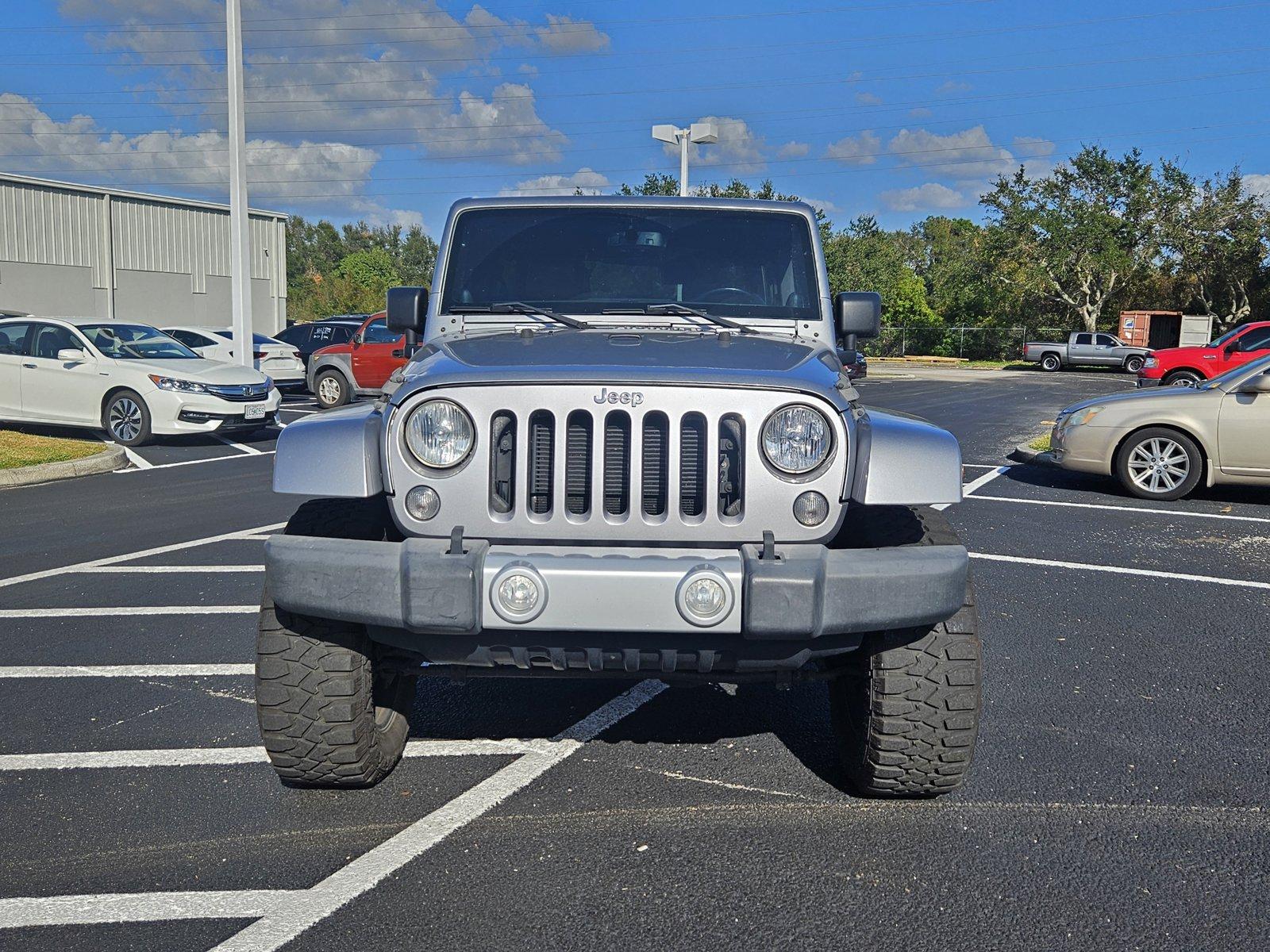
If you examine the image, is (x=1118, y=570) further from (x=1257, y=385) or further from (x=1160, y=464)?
(x=1257, y=385)

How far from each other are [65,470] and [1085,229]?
1981 inches

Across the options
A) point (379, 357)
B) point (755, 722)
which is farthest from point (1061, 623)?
point (379, 357)

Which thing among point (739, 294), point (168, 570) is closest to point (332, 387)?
point (168, 570)

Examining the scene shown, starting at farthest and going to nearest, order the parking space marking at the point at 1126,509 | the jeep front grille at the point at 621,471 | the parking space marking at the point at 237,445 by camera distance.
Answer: the parking space marking at the point at 237,445 → the parking space marking at the point at 1126,509 → the jeep front grille at the point at 621,471

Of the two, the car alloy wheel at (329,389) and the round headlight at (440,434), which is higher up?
the round headlight at (440,434)

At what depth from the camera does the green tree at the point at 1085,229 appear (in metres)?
53.9

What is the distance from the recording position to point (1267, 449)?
1007 centimetres

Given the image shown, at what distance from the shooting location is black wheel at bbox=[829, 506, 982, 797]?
353 cm

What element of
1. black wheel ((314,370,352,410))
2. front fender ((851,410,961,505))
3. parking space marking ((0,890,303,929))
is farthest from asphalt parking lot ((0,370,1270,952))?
black wheel ((314,370,352,410))

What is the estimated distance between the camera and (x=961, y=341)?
5838 centimetres

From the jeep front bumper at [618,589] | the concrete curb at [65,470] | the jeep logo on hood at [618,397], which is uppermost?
the jeep logo on hood at [618,397]

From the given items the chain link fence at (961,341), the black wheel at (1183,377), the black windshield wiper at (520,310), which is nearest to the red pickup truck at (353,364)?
the black wheel at (1183,377)

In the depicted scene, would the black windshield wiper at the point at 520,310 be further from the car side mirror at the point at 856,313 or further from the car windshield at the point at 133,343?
the car windshield at the point at 133,343

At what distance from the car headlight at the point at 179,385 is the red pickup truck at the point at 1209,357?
16708mm
